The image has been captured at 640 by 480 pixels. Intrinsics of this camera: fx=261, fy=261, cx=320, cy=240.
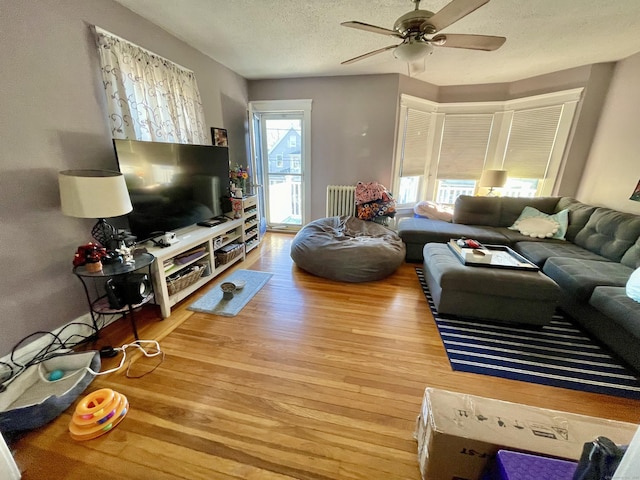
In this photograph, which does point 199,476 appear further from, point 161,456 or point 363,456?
point 363,456

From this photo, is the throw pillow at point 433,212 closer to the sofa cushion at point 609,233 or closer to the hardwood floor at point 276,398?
the sofa cushion at point 609,233

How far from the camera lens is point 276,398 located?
1.49 metres

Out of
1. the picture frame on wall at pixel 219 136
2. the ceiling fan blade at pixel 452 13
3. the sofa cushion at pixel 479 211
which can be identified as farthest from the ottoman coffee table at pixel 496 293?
the picture frame on wall at pixel 219 136

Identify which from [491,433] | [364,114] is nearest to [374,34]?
[364,114]

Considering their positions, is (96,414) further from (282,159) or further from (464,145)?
(464,145)

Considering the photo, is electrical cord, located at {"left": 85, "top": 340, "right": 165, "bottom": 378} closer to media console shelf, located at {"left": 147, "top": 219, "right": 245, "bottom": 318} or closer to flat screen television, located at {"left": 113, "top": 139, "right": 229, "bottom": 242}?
media console shelf, located at {"left": 147, "top": 219, "right": 245, "bottom": 318}

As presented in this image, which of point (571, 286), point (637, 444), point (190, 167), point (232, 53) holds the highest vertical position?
point (232, 53)

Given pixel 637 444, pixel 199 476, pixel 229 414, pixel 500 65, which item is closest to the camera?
pixel 637 444

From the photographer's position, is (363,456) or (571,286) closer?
(363,456)

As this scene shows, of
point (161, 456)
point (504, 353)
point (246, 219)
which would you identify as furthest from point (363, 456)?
point (246, 219)

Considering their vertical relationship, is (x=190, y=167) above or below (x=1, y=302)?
above

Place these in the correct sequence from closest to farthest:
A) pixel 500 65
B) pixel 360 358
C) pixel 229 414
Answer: pixel 229 414 → pixel 360 358 → pixel 500 65

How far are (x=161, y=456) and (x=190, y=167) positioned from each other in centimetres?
226

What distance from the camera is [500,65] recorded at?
129 inches
